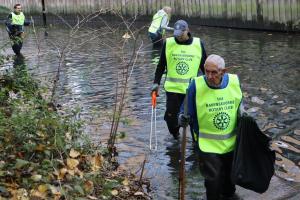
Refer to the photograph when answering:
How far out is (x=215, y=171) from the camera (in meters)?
5.88

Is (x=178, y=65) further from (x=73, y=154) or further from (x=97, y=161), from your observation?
(x=73, y=154)

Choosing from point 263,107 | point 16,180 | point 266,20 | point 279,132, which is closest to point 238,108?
point 16,180

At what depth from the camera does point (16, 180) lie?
5.56 m

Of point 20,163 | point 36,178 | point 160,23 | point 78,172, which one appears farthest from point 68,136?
point 160,23

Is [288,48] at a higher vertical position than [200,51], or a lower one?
lower

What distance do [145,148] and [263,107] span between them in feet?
10.2

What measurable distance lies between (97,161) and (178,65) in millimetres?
2319

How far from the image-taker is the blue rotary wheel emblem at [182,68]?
26.8 feet

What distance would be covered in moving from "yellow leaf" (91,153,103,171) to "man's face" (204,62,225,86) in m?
1.78

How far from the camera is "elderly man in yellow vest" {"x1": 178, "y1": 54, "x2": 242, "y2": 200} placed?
5.92 meters

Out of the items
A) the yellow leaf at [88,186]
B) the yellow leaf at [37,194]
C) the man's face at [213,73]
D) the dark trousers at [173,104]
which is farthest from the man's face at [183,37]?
the yellow leaf at [37,194]

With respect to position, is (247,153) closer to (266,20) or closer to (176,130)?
(176,130)

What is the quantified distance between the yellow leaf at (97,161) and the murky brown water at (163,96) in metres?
0.79

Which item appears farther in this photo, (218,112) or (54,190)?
(218,112)
